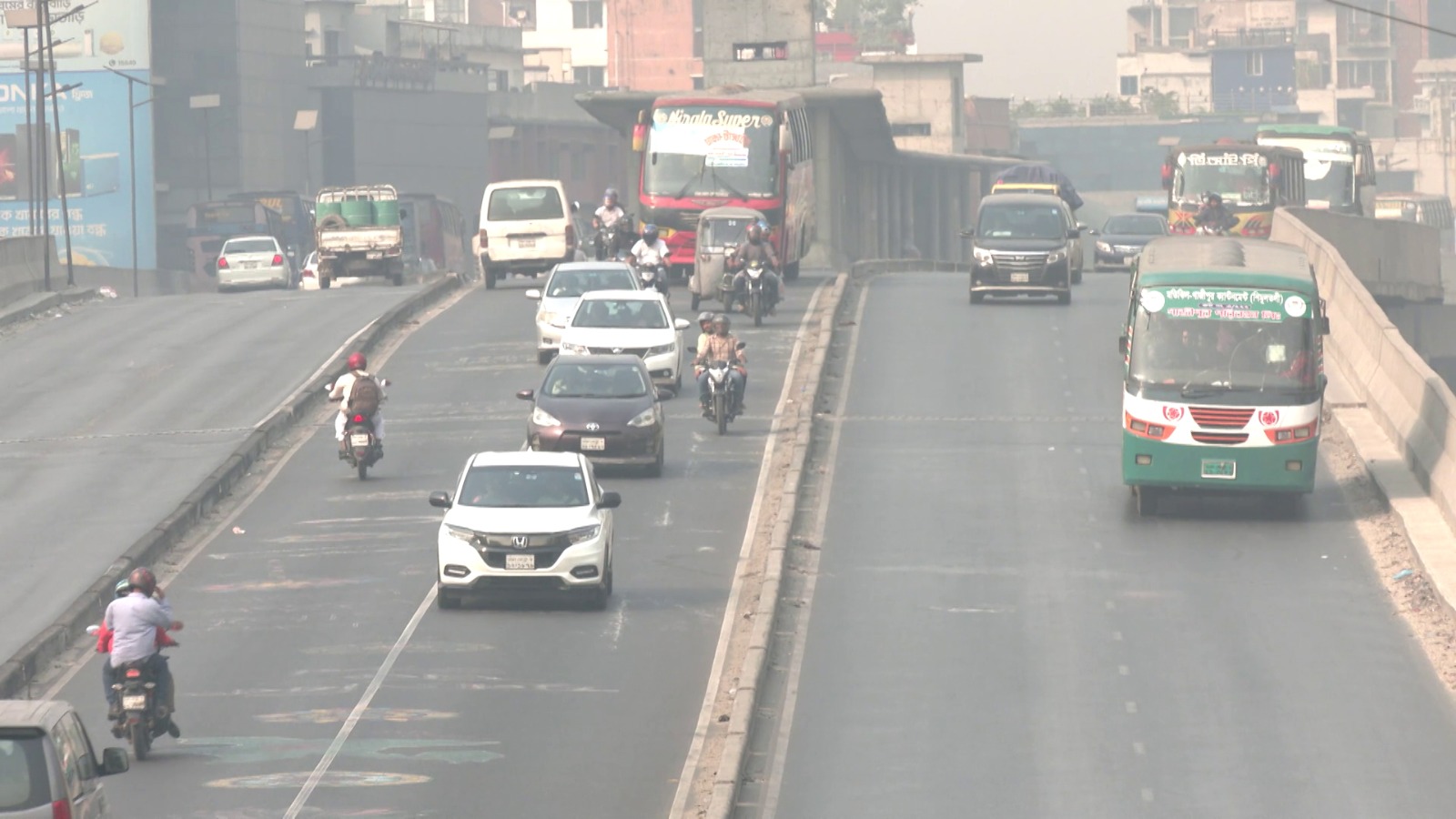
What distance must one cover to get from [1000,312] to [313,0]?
9505cm

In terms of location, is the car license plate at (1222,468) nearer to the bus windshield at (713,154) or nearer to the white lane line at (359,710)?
the white lane line at (359,710)

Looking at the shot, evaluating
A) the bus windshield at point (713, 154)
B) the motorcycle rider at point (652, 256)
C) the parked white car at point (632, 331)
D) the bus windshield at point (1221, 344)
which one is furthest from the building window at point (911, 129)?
the bus windshield at point (1221, 344)

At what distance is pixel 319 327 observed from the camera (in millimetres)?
42750

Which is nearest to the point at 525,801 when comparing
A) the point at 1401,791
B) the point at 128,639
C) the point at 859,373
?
the point at 128,639

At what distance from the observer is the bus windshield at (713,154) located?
47562mm

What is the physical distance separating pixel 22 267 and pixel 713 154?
15.0m

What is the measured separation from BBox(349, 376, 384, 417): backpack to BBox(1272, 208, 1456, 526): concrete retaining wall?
42.8 feet

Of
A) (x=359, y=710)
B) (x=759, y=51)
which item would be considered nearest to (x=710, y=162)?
(x=359, y=710)

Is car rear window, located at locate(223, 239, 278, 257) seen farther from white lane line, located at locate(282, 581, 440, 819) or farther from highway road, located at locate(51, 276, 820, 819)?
white lane line, located at locate(282, 581, 440, 819)

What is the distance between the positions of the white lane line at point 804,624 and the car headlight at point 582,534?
219cm

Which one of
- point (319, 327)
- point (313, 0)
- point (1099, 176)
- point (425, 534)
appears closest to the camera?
point (425, 534)

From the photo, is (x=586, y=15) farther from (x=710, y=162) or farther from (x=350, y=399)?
(x=350, y=399)

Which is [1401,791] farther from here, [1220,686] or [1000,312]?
[1000,312]

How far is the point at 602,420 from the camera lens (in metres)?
28.4
